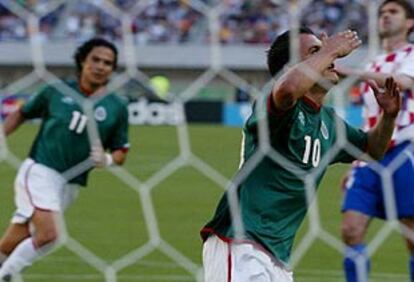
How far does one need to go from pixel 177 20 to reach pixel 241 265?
17.8ft

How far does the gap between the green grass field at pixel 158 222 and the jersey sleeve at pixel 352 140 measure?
2095 mm

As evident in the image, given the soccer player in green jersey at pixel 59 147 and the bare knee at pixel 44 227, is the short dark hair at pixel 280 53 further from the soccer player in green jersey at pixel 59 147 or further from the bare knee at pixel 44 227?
the bare knee at pixel 44 227

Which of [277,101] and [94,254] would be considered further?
[94,254]

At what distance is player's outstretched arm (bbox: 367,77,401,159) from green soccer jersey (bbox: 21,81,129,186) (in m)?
1.78

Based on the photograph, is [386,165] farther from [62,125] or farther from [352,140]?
[62,125]

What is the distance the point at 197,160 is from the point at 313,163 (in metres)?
9.25

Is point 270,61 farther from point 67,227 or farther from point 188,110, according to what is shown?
point 188,110

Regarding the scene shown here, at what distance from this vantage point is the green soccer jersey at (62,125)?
516cm

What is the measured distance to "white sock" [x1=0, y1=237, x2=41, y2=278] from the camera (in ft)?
16.1

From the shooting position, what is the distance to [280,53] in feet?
11.2

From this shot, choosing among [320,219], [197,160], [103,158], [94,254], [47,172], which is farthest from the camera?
[197,160]

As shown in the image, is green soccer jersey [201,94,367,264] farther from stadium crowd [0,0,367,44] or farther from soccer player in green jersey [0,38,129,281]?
stadium crowd [0,0,367,44]

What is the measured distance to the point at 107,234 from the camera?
7434 millimetres

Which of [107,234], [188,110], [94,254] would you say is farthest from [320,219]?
[188,110]
